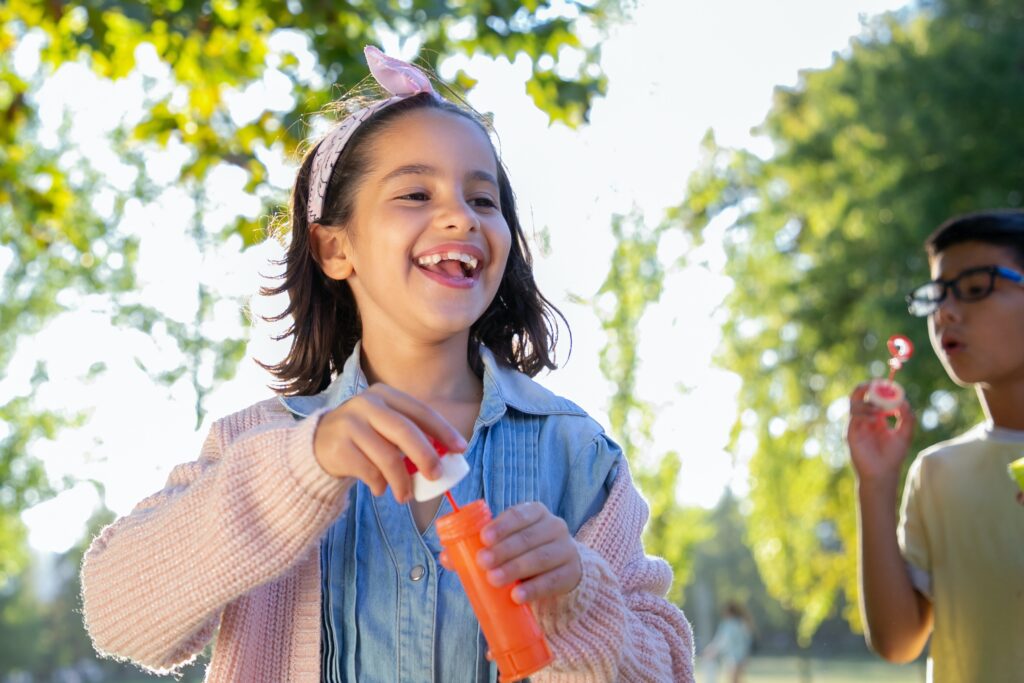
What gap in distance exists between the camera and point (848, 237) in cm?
1435

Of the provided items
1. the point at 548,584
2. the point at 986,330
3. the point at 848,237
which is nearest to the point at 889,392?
the point at 986,330

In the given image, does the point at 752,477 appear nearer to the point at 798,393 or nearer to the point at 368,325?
the point at 798,393

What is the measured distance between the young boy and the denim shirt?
3.58 feet

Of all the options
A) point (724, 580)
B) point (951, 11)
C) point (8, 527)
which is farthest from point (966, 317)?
point (724, 580)

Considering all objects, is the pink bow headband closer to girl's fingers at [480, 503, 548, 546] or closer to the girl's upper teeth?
the girl's upper teeth

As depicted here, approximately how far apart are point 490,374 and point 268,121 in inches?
147

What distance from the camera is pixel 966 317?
2809mm

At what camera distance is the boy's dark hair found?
2.88 metres

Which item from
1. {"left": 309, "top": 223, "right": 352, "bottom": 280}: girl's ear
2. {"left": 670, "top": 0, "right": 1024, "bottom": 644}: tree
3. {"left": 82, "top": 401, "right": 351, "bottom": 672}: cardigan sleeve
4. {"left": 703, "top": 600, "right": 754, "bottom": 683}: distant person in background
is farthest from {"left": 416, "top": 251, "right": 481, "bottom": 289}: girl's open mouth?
{"left": 703, "top": 600, "right": 754, "bottom": 683}: distant person in background

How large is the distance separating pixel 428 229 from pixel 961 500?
153cm

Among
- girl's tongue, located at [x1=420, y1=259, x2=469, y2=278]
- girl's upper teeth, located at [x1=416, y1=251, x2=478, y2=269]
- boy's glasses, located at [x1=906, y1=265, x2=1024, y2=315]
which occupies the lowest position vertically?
boy's glasses, located at [x1=906, y1=265, x2=1024, y2=315]

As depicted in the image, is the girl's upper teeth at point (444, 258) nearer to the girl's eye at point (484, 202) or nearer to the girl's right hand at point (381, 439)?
the girl's eye at point (484, 202)

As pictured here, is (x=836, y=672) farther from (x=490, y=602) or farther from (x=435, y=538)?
(x=490, y=602)

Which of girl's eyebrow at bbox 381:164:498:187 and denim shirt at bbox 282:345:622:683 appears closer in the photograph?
denim shirt at bbox 282:345:622:683
